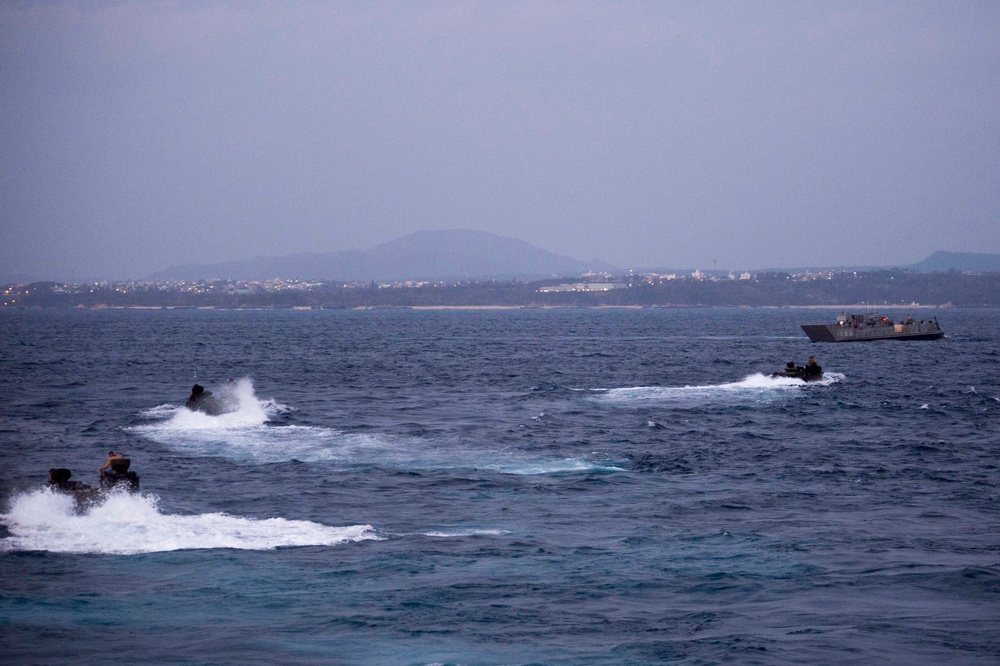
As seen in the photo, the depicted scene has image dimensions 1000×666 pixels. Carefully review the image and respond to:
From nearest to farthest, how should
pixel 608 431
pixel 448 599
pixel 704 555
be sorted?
pixel 448 599, pixel 704 555, pixel 608 431

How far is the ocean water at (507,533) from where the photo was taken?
1894 centimetres

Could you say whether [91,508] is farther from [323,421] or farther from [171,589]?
[323,421]

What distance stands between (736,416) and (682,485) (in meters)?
19.2

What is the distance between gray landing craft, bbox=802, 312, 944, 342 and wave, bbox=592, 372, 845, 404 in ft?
176

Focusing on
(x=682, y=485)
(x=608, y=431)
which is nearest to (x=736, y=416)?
(x=608, y=431)

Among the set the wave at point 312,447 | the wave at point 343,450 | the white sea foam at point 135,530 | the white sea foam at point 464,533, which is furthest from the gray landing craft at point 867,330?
the white sea foam at point 135,530

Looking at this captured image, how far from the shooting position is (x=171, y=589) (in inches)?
843

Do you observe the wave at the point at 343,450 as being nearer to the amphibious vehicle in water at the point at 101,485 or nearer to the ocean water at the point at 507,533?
the ocean water at the point at 507,533

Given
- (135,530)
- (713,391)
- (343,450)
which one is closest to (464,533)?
(135,530)

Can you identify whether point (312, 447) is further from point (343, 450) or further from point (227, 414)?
point (227, 414)

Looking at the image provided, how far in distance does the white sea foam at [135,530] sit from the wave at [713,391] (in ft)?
110

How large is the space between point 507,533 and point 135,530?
29.5 ft

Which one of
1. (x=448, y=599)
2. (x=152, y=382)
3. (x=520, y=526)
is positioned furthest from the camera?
(x=152, y=382)

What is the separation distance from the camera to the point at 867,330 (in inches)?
4926
